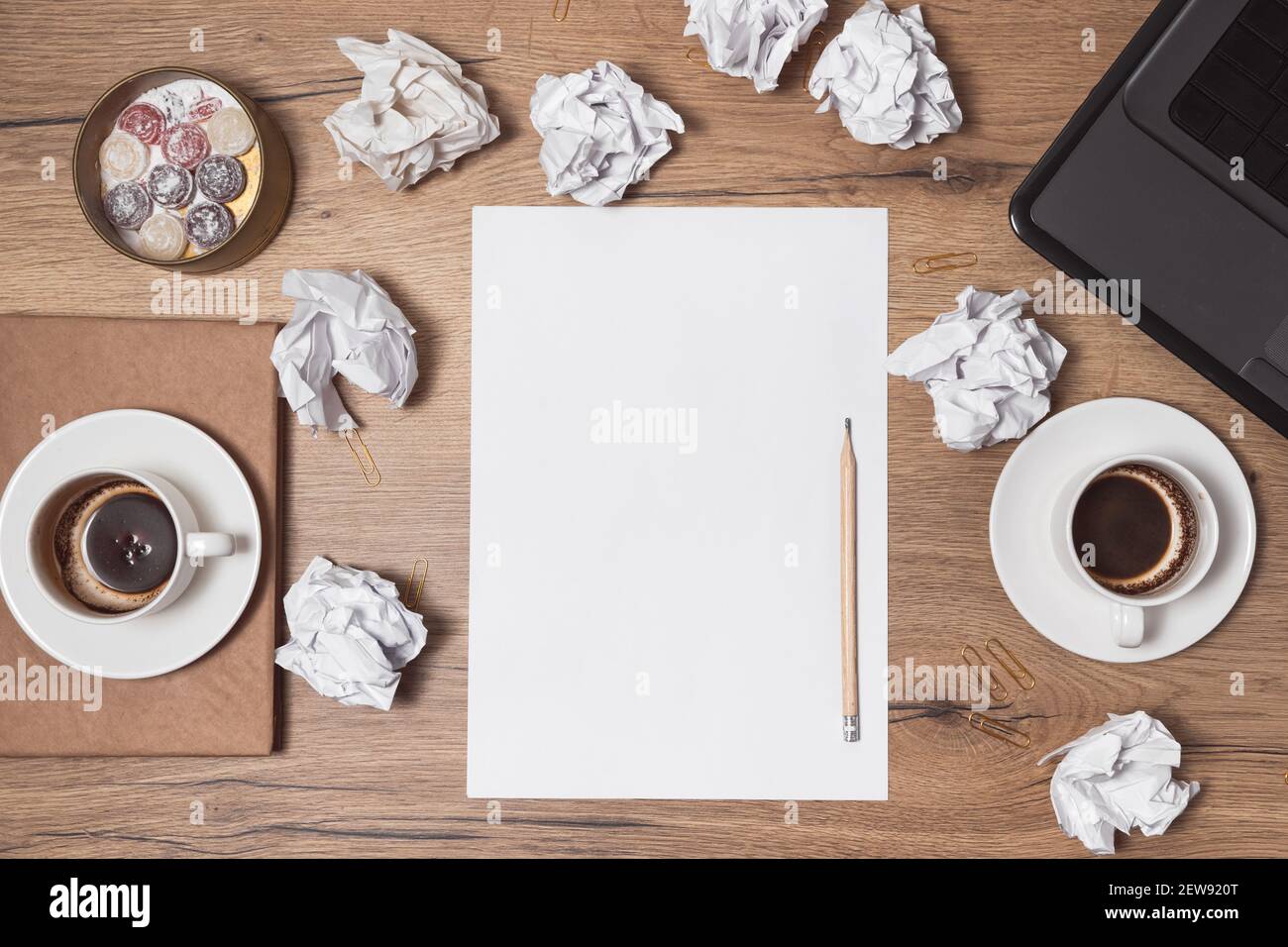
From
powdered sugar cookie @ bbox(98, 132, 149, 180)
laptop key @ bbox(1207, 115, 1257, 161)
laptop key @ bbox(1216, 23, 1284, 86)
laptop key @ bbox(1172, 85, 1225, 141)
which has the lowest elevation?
powdered sugar cookie @ bbox(98, 132, 149, 180)

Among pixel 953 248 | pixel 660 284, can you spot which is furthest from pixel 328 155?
pixel 953 248

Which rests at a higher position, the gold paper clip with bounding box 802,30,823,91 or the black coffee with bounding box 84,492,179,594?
the gold paper clip with bounding box 802,30,823,91

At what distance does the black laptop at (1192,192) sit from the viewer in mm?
642

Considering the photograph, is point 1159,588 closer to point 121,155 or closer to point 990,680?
point 990,680

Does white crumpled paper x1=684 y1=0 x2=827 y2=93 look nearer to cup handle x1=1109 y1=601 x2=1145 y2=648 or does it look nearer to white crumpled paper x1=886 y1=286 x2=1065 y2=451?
white crumpled paper x1=886 y1=286 x2=1065 y2=451

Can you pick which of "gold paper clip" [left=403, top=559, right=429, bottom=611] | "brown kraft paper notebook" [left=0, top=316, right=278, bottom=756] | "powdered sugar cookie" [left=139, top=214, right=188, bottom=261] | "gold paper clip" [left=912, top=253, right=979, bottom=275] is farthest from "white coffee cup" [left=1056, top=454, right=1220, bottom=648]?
"powdered sugar cookie" [left=139, top=214, right=188, bottom=261]

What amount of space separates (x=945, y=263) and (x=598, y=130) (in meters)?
0.31

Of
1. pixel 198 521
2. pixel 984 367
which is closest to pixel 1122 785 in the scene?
pixel 984 367

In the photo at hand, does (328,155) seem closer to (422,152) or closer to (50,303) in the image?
(422,152)

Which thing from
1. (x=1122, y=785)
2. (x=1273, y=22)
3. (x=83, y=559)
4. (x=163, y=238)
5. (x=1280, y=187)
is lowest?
(x=1122, y=785)

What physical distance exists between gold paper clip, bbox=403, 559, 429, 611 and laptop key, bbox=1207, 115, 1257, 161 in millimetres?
719

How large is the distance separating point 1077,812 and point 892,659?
0.62 ft

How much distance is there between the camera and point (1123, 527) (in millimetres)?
686

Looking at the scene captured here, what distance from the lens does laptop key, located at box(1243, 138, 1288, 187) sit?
641 millimetres
